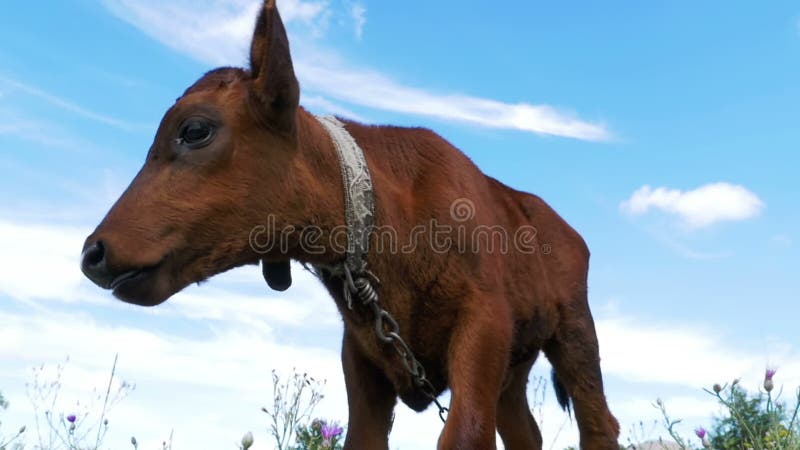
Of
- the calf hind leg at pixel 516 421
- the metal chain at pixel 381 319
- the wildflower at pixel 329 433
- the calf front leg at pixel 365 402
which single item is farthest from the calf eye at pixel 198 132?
the calf hind leg at pixel 516 421

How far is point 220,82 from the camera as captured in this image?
3.85 metres

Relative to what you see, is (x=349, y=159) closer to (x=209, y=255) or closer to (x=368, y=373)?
(x=209, y=255)

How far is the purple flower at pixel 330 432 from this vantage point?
5297 millimetres

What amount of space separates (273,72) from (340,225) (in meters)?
0.75

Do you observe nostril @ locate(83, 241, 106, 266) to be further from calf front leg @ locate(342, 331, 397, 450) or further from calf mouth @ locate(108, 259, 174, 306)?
calf front leg @ locate(342, 331, 397, 450)

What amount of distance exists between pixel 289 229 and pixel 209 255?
0.36m

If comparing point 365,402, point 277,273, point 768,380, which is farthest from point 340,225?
point 768,380

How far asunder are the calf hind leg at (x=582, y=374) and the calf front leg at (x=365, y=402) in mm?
1445

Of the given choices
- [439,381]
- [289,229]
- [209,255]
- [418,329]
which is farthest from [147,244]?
[439,381]

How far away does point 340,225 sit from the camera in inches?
154

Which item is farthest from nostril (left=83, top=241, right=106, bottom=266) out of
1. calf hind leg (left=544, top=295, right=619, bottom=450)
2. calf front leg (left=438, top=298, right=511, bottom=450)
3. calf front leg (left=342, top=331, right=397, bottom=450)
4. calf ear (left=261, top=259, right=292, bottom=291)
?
calf hind leg (left=544, top=295, right=619, bottom=450)

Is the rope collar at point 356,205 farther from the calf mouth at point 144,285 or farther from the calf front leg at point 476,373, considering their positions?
the calf mouth at point 144,285

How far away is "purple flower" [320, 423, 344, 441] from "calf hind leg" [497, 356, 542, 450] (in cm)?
127

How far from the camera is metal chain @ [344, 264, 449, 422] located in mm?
3955
